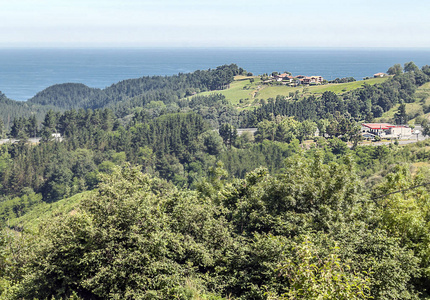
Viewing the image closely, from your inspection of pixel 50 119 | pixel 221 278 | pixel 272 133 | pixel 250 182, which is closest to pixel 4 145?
pixel 50 119

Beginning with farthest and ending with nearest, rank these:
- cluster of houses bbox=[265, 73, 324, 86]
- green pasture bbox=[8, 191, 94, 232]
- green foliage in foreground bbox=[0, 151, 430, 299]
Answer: cluster of houses bbox=[265, 73, 324, 86], green pasture bbox=[8, 191, 94, 232], green foliage in foreground bbox=[0, 151, 430, 299]

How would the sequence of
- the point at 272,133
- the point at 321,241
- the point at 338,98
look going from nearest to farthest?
the point at 321,241, the point at 272,133, the point at 338,98

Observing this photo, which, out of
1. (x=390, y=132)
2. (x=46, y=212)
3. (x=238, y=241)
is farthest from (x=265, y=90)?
(x=238, y=241)

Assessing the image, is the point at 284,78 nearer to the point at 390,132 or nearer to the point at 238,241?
the point at 390,132

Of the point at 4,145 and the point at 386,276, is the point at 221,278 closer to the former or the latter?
the point at 386,276

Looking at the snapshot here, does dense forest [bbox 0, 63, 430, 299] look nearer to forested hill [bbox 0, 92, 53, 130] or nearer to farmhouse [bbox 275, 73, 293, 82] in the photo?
forested hill [bbox 0, 92, 53, 130]

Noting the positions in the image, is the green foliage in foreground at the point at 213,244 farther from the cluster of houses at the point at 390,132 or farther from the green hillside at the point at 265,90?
the green hillside at the point at 265,90

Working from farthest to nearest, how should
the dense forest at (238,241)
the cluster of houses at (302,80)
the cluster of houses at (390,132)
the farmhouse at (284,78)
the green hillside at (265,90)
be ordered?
the farmhouse at (284,78), the cluster of houses at (302,80), the green hillside at (265,90), the cluster of houses at (390,132), the dense forest at (238,241)

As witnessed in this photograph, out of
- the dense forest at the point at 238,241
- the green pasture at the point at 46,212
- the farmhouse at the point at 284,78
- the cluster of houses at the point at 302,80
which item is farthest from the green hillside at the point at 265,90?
the dense forest at the point at 238,241

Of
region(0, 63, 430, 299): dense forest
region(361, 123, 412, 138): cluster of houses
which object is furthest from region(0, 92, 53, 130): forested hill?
region(0, 63, 430, 299): dense forest
